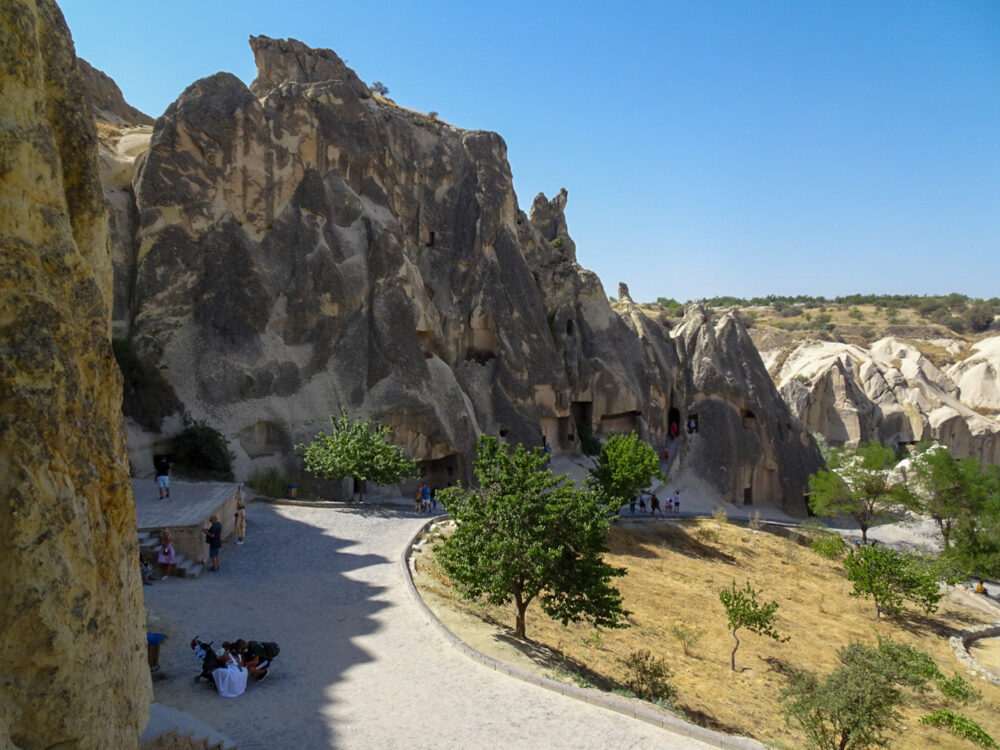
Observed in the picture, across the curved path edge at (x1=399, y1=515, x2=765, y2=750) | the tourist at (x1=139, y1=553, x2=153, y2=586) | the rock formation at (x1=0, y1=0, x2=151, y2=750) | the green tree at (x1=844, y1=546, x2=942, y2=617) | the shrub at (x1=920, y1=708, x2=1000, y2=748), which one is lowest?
the shrub at (x1=920, y1=708, x2=1000, y2=748)

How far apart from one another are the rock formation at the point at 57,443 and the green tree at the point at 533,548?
739 centimetres

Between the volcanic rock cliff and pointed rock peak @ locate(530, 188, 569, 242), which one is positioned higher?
pointed rock peak @ locate(530, 188, 569, 242)

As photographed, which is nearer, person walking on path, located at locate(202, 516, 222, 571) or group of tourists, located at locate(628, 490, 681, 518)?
person walking on path, located at locate(202, 516, 222, 571)

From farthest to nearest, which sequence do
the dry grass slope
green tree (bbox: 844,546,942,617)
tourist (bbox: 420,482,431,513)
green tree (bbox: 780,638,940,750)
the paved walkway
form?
tourist (bbox: 420,482,431,513)
green tree (bbox: 844,546,942,617)
the dry grass slope
green tree (bbox: 780,638,940,750)
the paved walkway

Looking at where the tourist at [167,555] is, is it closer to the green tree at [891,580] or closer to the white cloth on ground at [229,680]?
the white cloth on ground at [229,680]

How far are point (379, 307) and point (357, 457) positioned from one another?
23.8 ft

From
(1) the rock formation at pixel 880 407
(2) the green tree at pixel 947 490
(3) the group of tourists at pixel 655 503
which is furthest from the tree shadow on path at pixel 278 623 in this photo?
(1) the rock formation at pixel 880 407

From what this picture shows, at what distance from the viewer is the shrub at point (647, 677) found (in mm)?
12148

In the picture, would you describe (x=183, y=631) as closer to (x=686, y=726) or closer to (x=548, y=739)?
(x=548, y=739)

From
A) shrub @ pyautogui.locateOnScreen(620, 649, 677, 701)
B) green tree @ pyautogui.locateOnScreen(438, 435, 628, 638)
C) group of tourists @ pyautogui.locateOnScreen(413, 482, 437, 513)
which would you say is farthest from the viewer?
group of tourists @ pyautogui.locateOnScreen(413, 482, 437, 513)

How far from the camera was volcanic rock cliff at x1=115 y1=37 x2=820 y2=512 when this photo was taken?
24.4 metres

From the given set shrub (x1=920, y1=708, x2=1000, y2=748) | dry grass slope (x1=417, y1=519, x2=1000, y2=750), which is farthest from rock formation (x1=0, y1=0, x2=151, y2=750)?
shrub (x1=920, y1=708, x2=1000, y2=748)

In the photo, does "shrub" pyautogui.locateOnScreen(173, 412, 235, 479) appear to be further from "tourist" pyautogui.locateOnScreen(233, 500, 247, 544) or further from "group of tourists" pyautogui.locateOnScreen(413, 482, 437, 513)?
"group of tourists" pyautogui.locateOnScreen(413, 482, 437, 513)

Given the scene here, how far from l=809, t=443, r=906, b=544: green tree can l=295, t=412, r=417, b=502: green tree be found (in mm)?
20780
